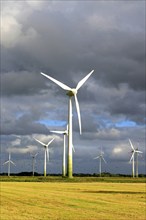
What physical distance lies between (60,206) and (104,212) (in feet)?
17.4

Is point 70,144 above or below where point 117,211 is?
above

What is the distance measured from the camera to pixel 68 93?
111 m

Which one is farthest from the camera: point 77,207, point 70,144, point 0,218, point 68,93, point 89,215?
point 68,93

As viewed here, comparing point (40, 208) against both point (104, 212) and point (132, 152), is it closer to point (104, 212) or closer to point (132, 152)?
point (104, 212)

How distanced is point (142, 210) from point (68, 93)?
3096 inches

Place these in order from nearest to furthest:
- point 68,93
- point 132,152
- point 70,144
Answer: point 70,144
point 68,93
point 132,152

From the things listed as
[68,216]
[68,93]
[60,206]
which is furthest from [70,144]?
[68,216]

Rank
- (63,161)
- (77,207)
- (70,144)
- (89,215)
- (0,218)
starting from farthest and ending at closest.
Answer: (63,161) → (70,144) → (77,207) → (89,215) → (0,218)

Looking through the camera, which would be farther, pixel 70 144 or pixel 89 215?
pixel 70 144

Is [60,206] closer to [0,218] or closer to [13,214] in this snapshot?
[13,214]

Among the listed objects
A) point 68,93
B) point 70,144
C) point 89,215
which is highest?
point 68,93

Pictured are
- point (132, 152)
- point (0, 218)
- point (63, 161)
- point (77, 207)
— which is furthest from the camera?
point (132, 152)

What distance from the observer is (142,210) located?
109ft

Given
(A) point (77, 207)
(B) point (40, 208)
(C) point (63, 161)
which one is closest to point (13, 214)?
(B) point (40, 208)
